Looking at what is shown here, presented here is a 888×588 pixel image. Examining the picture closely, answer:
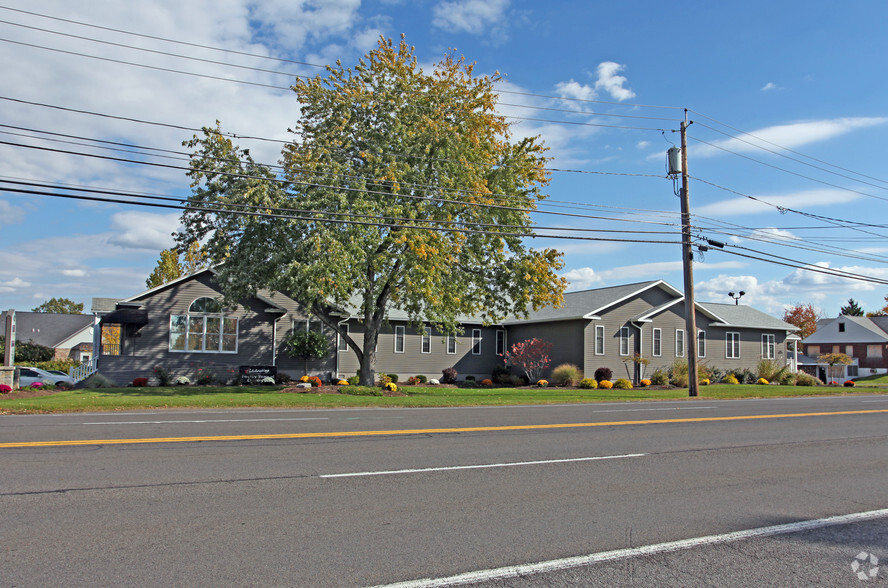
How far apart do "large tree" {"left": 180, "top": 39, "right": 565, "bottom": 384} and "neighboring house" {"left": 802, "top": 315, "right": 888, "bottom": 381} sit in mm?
54666

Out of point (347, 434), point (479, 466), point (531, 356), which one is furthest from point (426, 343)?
point (479, 466)

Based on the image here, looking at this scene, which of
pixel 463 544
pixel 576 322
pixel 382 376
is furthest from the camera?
pixel 576 322

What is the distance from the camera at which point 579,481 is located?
802 cm

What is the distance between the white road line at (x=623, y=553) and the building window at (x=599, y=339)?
97.4 feet

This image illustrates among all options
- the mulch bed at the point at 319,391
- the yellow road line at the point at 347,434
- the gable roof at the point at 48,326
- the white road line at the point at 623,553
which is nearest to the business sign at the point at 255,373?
the mulch bed at the point at 319,391

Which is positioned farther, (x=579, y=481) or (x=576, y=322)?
(x=576, y=322)

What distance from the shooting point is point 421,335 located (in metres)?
33.4

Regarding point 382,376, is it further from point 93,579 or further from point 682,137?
point 93,579

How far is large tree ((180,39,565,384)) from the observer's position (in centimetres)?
2259

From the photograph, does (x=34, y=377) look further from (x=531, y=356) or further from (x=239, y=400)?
(x=531, y=356)

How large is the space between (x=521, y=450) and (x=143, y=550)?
250 inches

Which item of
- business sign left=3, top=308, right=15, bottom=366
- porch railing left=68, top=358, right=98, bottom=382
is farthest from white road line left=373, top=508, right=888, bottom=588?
porch railing left=68, top=358, right=98, bottom=382

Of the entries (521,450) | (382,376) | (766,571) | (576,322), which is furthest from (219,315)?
(766,571)

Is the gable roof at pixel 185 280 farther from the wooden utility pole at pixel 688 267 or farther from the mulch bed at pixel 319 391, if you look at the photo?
the wooden utility pole at pixel 688 267
